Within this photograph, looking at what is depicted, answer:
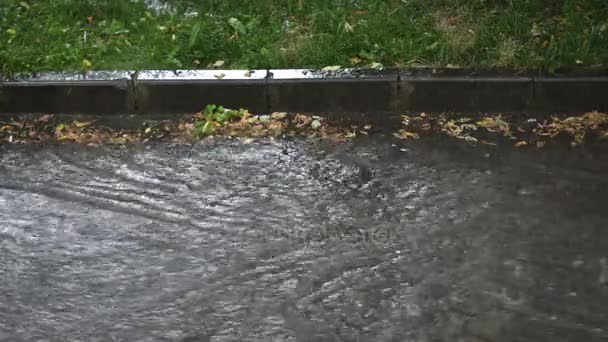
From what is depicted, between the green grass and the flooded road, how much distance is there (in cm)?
86

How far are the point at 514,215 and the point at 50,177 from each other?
2779mm

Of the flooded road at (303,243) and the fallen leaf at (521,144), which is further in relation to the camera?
the fallen leaf at (521,144)

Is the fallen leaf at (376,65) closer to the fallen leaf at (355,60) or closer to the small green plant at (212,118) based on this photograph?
the fallen leaf at (355,60)

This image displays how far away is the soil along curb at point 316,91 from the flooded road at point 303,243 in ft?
1.54

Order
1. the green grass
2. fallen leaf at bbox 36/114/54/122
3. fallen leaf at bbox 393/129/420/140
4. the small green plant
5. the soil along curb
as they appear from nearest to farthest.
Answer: fallen leaf at bbox 393/129/420/140, the small green plant, the soil along curb, fallen leaf at bbox 36/114/54/122, the green grass

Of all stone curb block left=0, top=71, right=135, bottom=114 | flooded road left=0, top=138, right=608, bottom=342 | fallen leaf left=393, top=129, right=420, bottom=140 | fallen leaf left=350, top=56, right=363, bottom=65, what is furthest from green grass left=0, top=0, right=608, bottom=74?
flooded road left=0, top=138, right=608, bottom=342

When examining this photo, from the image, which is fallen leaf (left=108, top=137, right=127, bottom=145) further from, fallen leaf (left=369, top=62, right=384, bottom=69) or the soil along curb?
fallen leaf (left=369, top=62, right=384, bottom=69)

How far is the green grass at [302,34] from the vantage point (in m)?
→ 5.50

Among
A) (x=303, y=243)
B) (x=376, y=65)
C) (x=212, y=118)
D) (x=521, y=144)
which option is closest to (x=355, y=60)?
(x=376, y=65)

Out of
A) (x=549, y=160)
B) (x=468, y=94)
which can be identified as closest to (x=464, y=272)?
(x=549, y=160)

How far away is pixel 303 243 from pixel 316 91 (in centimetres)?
160

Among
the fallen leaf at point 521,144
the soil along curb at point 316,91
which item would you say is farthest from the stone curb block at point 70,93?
the fallen leaf at point 521,144

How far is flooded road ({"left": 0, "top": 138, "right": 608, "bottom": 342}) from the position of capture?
11.4 ft

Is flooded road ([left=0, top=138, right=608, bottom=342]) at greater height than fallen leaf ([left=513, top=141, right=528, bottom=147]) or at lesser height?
lesser
